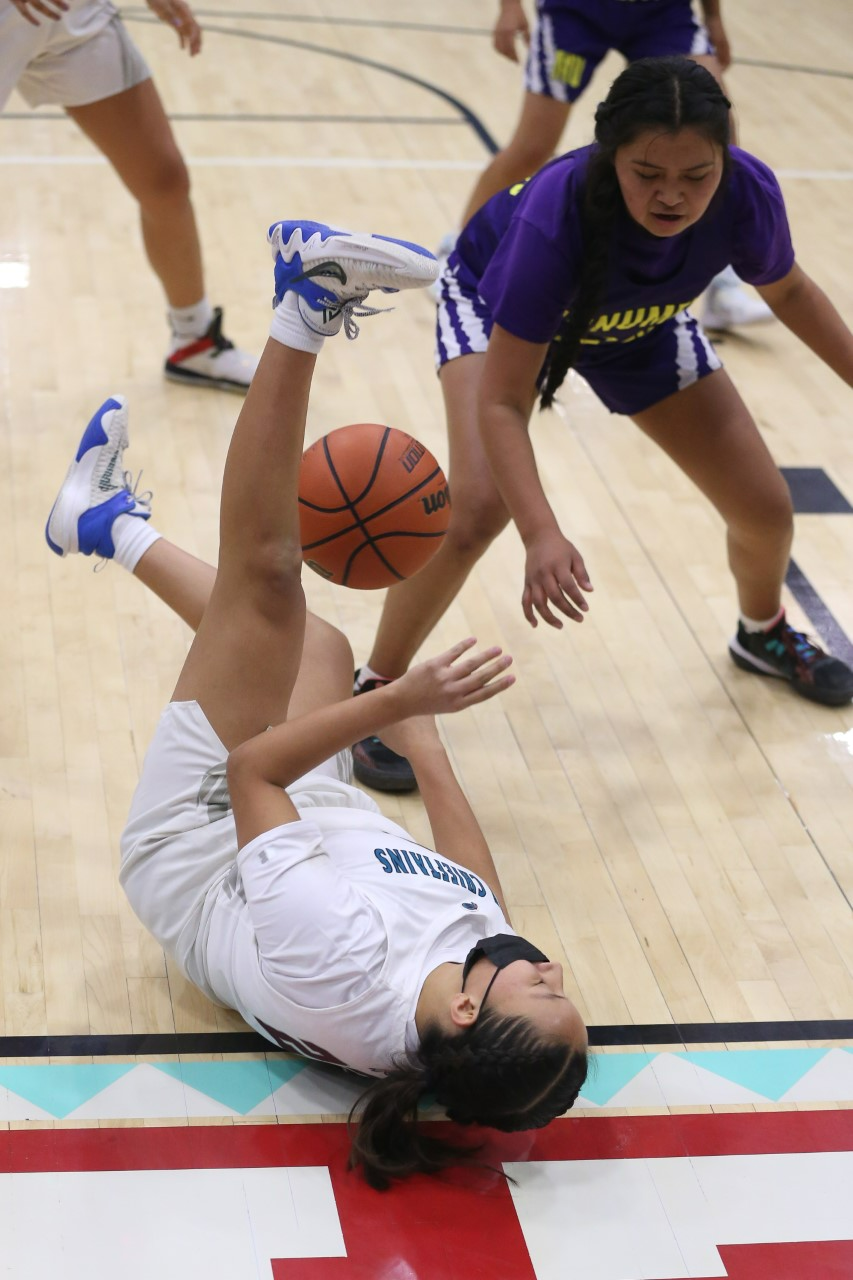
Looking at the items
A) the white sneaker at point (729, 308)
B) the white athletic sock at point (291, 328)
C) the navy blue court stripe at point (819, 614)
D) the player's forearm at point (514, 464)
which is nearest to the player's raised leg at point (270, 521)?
the white athletic sock at point (291, 328)

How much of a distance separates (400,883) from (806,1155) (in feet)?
2.68

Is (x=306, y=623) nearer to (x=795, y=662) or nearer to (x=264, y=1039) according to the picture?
(x=264, y=1039)

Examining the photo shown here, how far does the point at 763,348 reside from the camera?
205 inches

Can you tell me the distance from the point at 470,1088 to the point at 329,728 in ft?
1.90

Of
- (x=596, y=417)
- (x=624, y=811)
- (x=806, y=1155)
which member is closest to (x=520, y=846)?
(x=624, y=811)

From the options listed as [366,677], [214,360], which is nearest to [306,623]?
[366,677]

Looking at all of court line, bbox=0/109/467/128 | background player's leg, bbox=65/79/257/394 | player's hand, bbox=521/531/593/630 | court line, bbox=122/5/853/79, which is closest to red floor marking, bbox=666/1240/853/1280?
player's hand, bbox=521/531/593/630

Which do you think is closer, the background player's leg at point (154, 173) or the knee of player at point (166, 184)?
the background player's leg at point (154, 173)

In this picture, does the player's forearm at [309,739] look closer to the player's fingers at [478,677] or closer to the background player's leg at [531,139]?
the player's fingers at [478,677]

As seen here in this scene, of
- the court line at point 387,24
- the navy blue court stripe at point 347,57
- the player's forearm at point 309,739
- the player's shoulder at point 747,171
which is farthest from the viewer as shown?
the court line at point 387,24

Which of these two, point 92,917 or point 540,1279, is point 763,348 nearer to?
point 92,917

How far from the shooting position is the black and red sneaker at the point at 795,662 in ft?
11.5

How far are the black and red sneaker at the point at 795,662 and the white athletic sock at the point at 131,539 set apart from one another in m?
1.49

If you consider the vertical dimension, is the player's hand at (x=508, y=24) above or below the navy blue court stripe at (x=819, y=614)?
above
